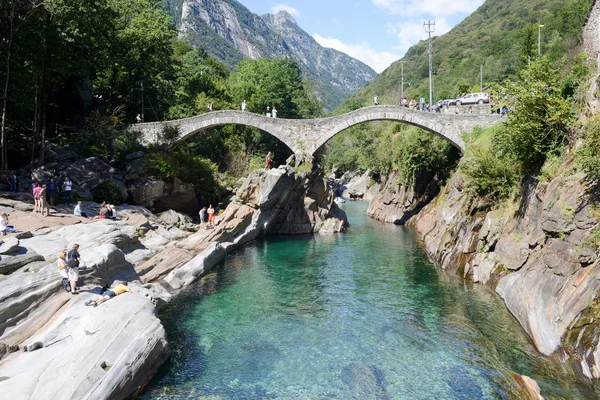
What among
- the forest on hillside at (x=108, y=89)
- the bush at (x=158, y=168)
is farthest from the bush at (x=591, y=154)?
the forest on hillside at (x=108, y=89)

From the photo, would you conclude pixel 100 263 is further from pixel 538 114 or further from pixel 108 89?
pixel 108 89

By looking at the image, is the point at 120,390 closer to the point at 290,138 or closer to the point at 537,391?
the point at 537,391

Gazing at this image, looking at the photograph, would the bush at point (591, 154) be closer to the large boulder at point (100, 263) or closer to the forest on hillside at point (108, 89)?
the large boulder at point (100, 263)

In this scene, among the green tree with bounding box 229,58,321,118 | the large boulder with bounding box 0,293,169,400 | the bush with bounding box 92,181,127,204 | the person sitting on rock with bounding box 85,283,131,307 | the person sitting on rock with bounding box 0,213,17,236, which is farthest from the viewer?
the green tree with bounding box 229,58,321,118

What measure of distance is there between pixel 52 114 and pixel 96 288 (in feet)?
80.7

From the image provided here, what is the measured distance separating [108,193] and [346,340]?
19850 millimetres

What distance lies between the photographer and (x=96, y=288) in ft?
49.8

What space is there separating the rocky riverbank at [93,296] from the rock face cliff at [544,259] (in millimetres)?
10851

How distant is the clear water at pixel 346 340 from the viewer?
11.3m

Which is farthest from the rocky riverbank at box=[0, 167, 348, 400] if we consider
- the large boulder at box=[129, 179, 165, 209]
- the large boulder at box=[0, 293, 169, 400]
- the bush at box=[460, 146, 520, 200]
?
the bush at box=[460, 146, 520, 200]

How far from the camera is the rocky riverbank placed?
1030 centimetres

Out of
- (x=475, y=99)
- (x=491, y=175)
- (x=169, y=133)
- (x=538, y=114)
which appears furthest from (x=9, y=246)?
(x=475, y=99)

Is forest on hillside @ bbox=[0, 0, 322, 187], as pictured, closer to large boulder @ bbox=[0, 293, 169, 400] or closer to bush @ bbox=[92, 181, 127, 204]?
bush @ bbox=[92, 181, 127, 204]

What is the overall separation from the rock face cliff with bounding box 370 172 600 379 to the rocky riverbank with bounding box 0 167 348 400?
1085 cm
